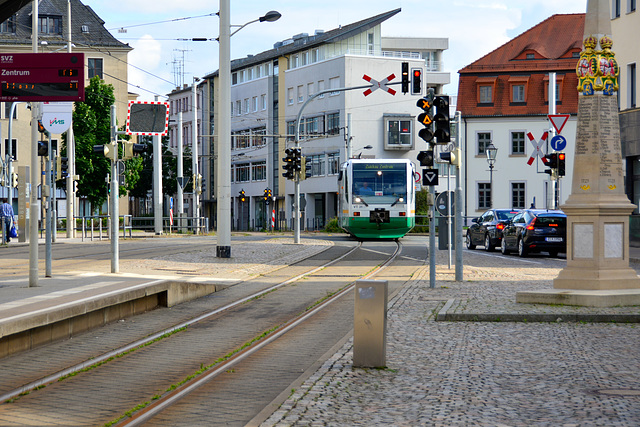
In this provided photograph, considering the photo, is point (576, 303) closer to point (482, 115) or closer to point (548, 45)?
point (482, 115)

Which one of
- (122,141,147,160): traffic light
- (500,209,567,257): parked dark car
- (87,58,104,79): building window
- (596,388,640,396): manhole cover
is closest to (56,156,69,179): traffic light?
(500,209,567,257): parked dark car

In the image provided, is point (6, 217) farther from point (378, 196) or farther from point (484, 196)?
point (484, 196)

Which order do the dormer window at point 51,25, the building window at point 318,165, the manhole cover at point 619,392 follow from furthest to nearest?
the building window at point 318,165 < the dormer window at point 51,25 < the manhole cover at point 619,392

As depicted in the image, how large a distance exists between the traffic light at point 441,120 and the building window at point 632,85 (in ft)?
83.9

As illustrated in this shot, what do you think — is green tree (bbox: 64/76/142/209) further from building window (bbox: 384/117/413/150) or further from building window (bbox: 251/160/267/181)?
building window (bbox: 251/160/267/181)

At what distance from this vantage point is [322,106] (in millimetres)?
79062

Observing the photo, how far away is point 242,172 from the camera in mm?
94375

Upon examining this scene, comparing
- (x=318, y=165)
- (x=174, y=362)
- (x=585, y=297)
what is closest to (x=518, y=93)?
(x=318, y=165)

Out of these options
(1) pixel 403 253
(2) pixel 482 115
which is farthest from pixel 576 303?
(2) pixel 482 115

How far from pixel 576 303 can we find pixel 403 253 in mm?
17948

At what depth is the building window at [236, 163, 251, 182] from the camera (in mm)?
93188

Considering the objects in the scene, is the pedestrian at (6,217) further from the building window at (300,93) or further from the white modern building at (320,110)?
the building window at (300,93)

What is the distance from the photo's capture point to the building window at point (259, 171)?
88.9m

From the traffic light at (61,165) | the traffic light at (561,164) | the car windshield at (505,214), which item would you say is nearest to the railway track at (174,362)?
the traffic light at (561,164)
